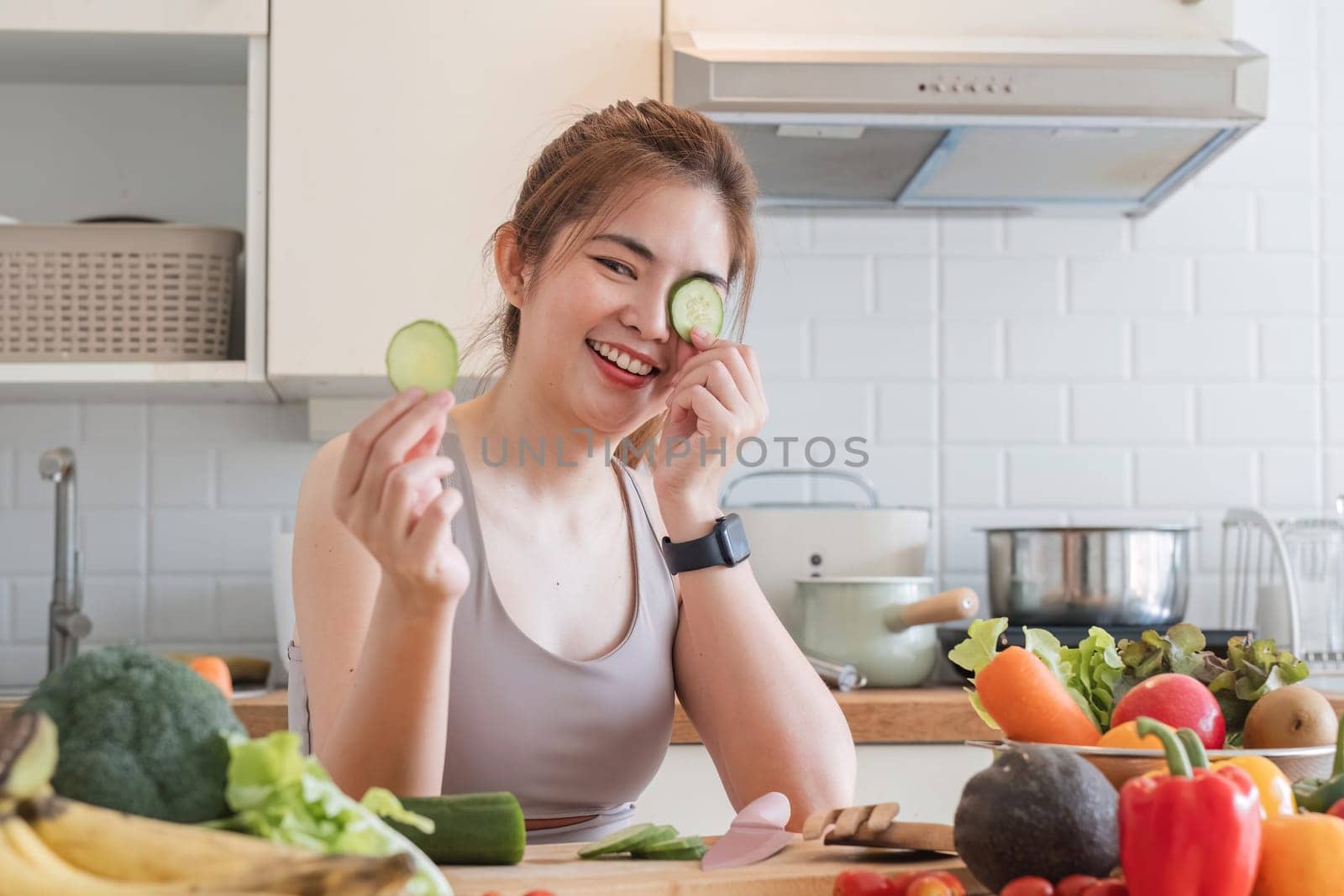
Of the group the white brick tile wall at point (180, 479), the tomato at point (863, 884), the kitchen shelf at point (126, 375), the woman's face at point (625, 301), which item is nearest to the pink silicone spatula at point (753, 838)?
the tomato at point (863, 884)

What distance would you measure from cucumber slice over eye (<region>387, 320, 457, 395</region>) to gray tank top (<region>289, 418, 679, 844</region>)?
0.43 meters


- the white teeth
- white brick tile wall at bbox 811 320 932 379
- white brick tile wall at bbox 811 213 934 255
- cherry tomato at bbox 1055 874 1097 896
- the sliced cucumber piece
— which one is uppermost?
white brick tile wall at bbox 811 213 934 255

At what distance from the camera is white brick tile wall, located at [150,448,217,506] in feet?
8.73

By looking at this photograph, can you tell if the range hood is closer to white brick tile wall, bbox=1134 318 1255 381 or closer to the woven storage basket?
white brick tile wall, bbox=1134 318 1255 381

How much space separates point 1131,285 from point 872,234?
556 millimetres

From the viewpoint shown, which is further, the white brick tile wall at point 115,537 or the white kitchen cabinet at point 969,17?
the white brick tile wall at point 115,537

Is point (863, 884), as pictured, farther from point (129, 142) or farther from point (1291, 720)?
point (129, 142)

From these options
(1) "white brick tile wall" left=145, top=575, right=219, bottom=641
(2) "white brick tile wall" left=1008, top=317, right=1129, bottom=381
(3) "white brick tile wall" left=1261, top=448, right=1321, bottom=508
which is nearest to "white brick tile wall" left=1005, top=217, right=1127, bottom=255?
(2) "white brick tile wall" left=1008, top=317, right=1129, bottom=381

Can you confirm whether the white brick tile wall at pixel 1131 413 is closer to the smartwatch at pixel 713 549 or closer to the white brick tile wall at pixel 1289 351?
the white brick tile wall at pixel 1289 351

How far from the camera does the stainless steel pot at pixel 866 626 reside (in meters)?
2.27

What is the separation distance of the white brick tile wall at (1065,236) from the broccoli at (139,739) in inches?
94.4

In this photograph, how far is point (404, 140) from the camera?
234cm

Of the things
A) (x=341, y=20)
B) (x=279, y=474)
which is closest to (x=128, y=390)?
(x=279, y=474)

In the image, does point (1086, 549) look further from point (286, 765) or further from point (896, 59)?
point (286, 765)
